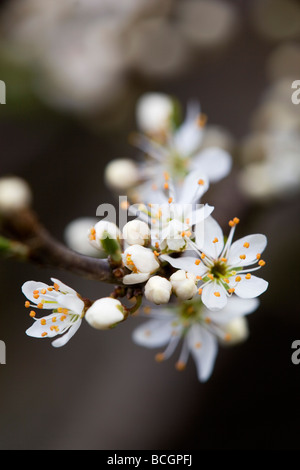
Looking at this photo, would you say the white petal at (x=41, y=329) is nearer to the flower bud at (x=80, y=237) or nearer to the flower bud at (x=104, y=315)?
the flower bud at (x=104, y=315)

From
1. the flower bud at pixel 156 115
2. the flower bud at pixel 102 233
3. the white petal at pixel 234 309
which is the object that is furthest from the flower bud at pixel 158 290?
the flower bud at pixel 156 115

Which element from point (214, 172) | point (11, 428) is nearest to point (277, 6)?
point (214, 172)

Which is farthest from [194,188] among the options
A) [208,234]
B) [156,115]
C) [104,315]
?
[156,115]

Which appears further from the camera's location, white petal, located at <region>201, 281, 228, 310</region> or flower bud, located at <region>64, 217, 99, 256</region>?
flower bud, located at <region>64, 217, 99, 256</region>

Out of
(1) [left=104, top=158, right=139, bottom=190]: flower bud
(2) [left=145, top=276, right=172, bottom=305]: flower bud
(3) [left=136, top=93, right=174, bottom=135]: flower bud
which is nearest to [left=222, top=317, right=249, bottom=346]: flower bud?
(2) [left=145, top=276, right=172, bottom=305]: flower bud

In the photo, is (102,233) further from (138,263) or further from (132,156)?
(132,156)

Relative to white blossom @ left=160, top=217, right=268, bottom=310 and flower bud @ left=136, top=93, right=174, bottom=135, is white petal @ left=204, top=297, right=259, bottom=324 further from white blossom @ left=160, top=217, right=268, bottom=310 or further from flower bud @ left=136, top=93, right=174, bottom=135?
flower bud @ left=136, top=93, right=174, bottom=135
